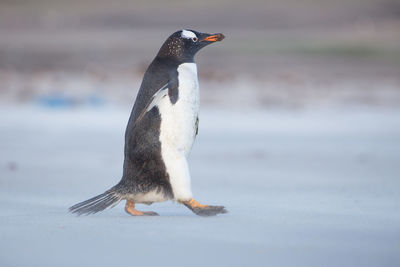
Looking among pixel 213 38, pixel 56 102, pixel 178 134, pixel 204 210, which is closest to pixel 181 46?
pixel 213 38

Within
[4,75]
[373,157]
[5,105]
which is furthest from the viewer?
[4,75]

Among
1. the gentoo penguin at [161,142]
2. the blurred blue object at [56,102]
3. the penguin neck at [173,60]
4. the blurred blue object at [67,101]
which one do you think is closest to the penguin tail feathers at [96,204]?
the gentoo penguin at [161,142]

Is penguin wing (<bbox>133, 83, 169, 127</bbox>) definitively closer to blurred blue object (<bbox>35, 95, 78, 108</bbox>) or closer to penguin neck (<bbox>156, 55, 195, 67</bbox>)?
penguin neck (<bbox>156, 55, 195, 67</bbox>)

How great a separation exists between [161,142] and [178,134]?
10 centimetres

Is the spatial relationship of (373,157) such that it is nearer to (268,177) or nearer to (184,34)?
(268,177)

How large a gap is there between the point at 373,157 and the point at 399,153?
13.7 inches

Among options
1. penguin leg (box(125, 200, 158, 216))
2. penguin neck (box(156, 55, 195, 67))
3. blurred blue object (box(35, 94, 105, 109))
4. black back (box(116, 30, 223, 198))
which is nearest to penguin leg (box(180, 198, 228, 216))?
black back (box(116, 30, 223, 198))

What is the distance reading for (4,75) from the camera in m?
20.6

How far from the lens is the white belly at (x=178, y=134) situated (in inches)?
155

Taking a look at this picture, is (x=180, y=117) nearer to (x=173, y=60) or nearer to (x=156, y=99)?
(x=156, y=99)

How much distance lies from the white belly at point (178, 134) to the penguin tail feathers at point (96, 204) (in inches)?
14.2

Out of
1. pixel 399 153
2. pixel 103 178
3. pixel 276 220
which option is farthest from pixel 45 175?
pixel 399 153

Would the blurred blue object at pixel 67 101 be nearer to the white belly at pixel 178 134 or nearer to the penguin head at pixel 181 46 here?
the penguin head at pixel 181 46

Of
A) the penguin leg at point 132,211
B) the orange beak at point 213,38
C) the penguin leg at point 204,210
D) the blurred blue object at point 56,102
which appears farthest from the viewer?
the blurred blue object at point 56,102
